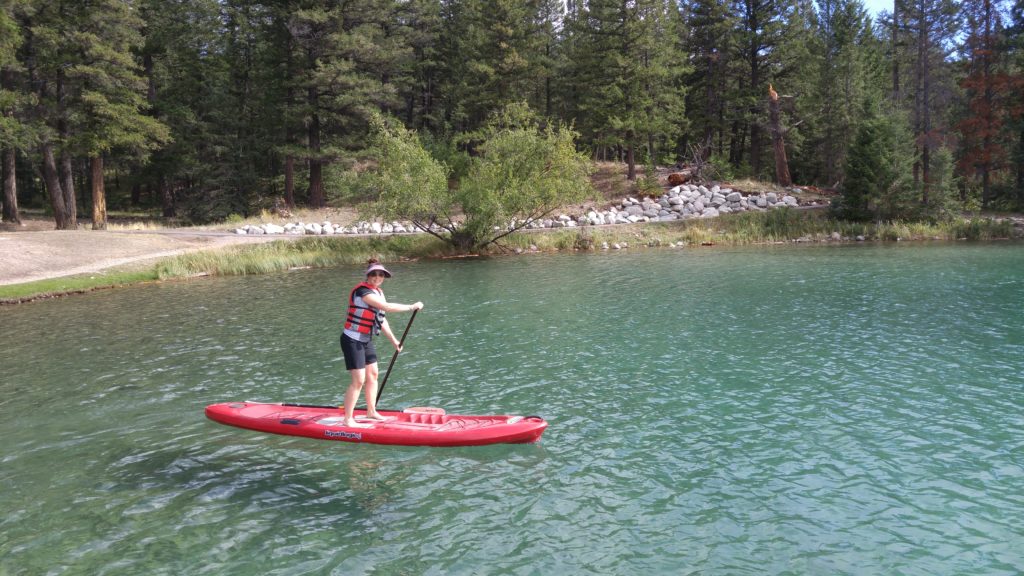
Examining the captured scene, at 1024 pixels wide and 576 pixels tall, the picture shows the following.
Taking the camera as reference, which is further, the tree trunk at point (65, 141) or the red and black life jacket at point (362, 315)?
the tree trunk at point (65, 141)

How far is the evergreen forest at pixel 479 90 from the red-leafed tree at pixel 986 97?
17 centimetres

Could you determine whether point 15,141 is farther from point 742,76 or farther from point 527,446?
point 742,76

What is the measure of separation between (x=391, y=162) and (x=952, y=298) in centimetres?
2440

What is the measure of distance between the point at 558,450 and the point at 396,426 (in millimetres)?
2419

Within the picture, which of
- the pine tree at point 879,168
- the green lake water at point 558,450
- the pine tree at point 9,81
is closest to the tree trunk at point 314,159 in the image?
the pine tree at point 9,81

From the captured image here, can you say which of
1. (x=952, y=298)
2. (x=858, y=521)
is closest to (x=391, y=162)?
(x=952, y=298)

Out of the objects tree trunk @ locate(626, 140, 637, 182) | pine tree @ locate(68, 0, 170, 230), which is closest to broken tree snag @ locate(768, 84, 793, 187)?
tree trunk @ locate(626, 140, 637, 182)

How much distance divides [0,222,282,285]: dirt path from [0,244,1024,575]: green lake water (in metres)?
8.27

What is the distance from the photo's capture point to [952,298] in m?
20.7

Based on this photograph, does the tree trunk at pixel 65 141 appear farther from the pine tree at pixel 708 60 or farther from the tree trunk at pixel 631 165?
the pine tree at pixel 708 60

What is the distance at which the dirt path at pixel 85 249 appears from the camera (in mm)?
27641

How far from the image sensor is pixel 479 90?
50.8m

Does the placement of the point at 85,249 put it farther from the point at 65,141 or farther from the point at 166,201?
the point at 166,201

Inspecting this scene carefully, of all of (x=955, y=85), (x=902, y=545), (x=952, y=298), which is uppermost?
(x=955, y=85)
